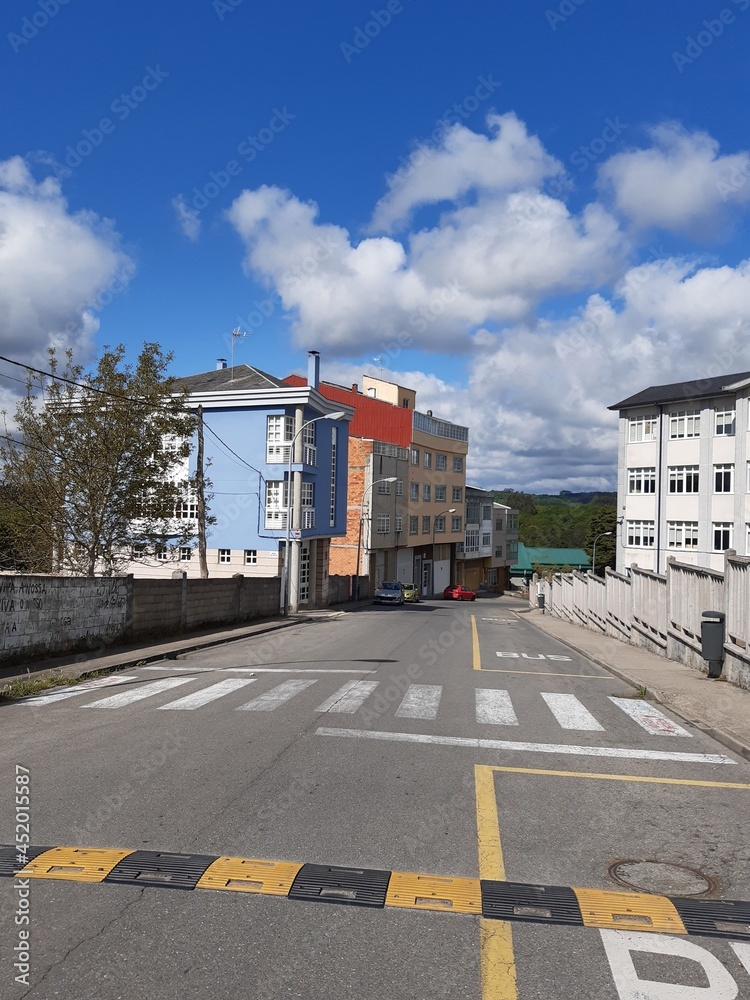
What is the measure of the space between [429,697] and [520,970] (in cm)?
835

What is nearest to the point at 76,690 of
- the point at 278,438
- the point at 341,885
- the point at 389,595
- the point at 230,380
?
the point at 341,885

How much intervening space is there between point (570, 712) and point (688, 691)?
2.84 m

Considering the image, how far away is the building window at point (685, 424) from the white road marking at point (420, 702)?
42262 mm

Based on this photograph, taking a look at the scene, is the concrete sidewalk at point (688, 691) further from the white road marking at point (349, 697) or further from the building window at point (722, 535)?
the building window at point (722, 535)

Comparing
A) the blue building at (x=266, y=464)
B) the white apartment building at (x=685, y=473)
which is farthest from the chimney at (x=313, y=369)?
the white apartment building at (x=685, y=473)

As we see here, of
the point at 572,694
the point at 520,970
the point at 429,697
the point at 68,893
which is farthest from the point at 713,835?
the point at 572,694

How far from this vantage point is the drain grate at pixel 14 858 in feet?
17.4

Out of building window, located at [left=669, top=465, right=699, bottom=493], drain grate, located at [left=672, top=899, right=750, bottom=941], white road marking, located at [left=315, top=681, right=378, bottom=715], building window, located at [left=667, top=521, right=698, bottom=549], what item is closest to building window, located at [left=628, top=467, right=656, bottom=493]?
building window, located at [left=669, top=465, right=699, bottom=493]

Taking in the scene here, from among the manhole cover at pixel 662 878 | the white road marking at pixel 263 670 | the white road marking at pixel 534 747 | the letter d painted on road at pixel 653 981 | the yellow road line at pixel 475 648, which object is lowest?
the yellow road line at pixel 475 648

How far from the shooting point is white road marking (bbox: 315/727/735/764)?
9031 mm

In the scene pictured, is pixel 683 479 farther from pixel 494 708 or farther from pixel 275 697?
pixel 275 697

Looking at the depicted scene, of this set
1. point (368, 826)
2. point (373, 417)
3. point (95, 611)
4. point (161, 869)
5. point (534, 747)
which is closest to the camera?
point (161, 869)

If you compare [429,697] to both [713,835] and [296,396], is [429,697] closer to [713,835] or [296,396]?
[713,835]

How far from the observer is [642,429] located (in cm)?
5550
